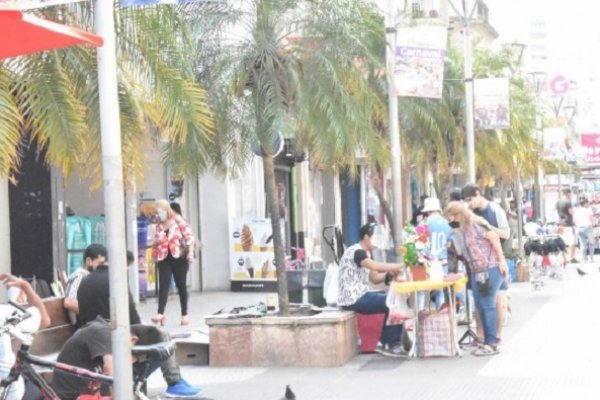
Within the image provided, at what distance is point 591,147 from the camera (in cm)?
7231

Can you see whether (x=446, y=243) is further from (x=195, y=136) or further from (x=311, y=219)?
(x=311, y=219)

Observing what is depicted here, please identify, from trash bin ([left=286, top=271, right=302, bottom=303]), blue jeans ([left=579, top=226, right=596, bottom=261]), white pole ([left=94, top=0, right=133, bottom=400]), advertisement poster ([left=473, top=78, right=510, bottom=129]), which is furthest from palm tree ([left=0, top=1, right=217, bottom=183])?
blue jeans ([left=579, top=226, right=596, bottom=261])

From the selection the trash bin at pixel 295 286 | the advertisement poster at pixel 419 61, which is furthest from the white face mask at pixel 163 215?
the advertisement poster at pixel 419 61

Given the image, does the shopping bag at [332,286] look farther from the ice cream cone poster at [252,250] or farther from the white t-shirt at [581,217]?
the white t-shirt at [581,217]

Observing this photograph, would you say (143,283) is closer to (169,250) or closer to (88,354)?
(169,250)

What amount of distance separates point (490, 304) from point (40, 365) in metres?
6.48

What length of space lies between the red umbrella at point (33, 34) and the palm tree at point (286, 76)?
7.08 m

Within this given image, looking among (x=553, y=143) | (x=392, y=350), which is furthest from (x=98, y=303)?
(x=553, y=143)

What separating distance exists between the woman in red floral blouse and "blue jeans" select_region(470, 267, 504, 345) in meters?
4.45

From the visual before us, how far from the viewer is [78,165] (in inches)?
408

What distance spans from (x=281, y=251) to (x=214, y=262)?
34.9 ft

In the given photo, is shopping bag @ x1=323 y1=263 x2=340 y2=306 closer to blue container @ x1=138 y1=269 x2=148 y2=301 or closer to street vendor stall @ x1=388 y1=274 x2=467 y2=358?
street vendor stall @ x1=388 y1=274 x2=467 y2=358

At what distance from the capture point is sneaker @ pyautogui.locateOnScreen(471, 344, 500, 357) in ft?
43.9

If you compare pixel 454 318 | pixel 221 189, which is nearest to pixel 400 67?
pixel 454 318
